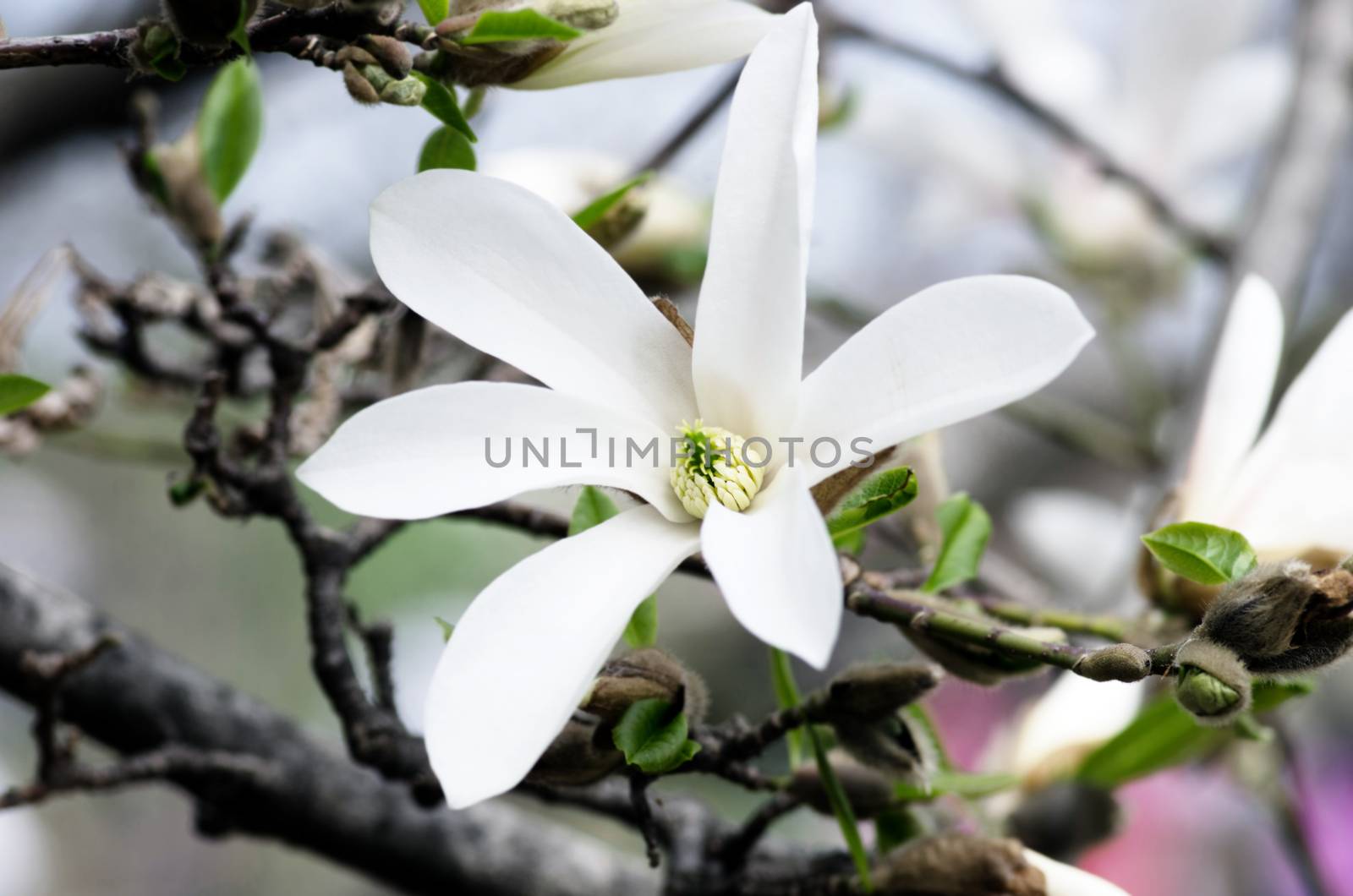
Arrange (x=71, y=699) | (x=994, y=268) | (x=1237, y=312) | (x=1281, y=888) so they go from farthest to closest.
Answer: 1. (x=1281, y=888)
2. (x=994, y=268)
3. (x=71, y=699)
4. (x=1237, y=312)

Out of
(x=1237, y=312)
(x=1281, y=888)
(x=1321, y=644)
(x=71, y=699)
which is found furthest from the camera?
(x=1281, y=888)

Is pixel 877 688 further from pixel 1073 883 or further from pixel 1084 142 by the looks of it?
pixel 1084 142

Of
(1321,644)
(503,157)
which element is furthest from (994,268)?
(1321,644)

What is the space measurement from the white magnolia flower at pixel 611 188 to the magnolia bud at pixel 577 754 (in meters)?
0.29

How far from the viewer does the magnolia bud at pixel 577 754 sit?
1.08 feet

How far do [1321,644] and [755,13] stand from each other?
225mm

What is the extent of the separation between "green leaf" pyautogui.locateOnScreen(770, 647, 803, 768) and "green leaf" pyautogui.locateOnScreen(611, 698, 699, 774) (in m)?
0.06

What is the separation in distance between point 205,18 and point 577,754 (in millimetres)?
210

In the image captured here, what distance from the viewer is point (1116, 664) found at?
281 millimetres

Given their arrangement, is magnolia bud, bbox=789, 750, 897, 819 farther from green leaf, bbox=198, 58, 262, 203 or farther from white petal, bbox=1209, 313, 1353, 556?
green leaf, bbox=198, 58, 262, 203

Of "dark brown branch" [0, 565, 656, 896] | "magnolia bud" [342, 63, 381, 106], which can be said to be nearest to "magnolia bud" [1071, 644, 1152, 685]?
"magnolia bud" [342, 63, 381, 106]

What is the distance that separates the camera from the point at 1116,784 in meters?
0.52

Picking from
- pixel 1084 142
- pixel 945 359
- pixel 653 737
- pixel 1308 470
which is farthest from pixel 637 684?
pixel 1084 142

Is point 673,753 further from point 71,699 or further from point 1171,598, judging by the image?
point 71,699
